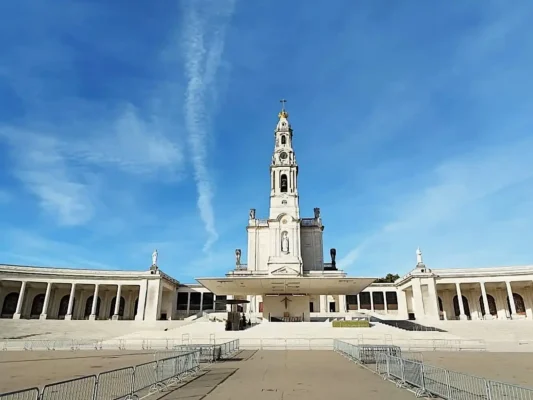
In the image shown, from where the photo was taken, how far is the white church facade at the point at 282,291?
5362 cm

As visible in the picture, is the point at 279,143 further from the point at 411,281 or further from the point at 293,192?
the point at 411,281

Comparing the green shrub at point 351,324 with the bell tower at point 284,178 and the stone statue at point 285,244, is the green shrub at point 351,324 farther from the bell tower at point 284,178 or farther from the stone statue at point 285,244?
the bell tower at point 284,178

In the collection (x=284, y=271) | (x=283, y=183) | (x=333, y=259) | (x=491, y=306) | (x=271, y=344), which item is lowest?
(x=271, y=344)

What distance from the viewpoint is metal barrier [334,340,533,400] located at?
792cm

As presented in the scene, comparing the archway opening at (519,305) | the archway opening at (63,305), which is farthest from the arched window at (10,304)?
the archway opening at (519,305)

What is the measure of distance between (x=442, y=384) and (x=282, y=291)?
37.4 metres

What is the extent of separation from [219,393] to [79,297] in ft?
210

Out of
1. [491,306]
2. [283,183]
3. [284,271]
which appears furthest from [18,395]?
[491,306]

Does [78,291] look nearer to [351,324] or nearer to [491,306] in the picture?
[351,324]

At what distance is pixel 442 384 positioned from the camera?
926cm

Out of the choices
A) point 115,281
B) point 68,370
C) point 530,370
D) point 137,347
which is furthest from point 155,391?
point 115,281

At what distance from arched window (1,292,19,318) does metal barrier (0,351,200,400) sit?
59.3m

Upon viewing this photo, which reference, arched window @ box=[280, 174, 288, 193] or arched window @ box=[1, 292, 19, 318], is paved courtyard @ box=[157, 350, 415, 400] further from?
arched window @ box=[1, 292, 19, 318]

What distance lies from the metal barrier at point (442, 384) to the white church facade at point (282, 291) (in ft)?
115
